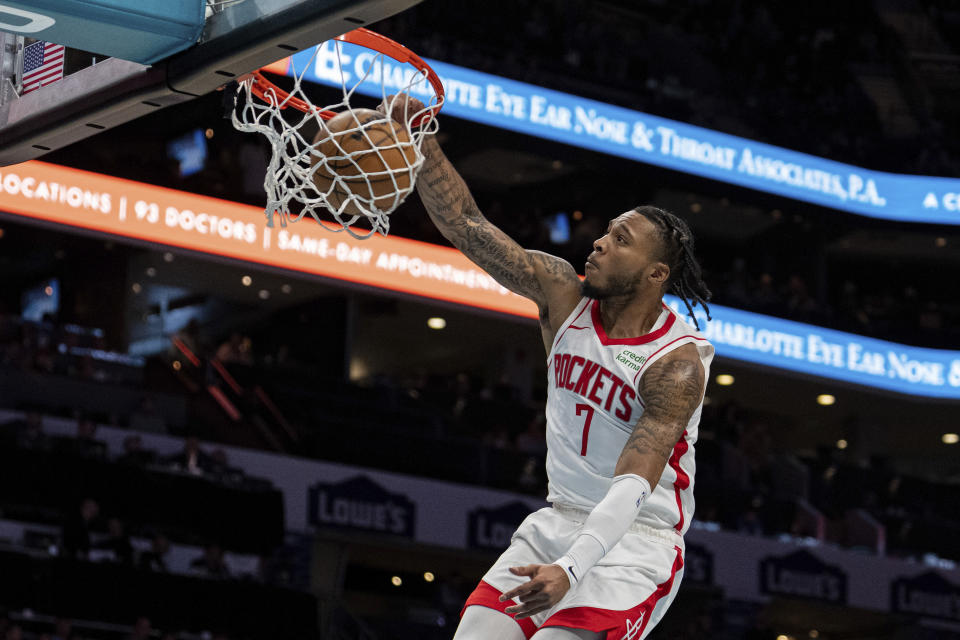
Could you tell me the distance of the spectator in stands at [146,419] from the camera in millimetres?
15078

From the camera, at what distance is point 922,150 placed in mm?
27047

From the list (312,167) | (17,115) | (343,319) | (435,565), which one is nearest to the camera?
(312,167)

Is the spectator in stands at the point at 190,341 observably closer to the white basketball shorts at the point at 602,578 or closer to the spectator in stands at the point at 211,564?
the spectator in stands at the point at 211,564

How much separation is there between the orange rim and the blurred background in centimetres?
745

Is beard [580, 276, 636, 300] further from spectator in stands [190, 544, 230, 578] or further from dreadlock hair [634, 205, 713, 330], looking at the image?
spectator in stands [190, 544, 230, 578]

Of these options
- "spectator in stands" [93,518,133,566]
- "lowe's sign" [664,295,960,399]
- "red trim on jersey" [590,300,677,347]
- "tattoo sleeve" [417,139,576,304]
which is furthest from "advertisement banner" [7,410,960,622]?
"red trim on jersey" [590,300,677,347]

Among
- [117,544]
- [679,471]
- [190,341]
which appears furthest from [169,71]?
[190,341]

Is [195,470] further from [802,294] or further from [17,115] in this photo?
[802,294]

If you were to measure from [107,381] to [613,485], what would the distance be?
13115 millimetres

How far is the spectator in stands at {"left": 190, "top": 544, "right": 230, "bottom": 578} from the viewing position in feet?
42.8

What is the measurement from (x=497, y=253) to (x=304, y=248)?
46.4 feet

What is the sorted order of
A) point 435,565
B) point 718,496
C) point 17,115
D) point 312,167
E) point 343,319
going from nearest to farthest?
point 312,167 → point 17,115 → point 718,496 → point 435,565 → point 343,319

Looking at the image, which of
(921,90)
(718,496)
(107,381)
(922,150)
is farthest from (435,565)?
(921,90)

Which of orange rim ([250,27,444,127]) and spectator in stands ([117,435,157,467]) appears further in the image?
spectator in stands ([117,435,157,467])
